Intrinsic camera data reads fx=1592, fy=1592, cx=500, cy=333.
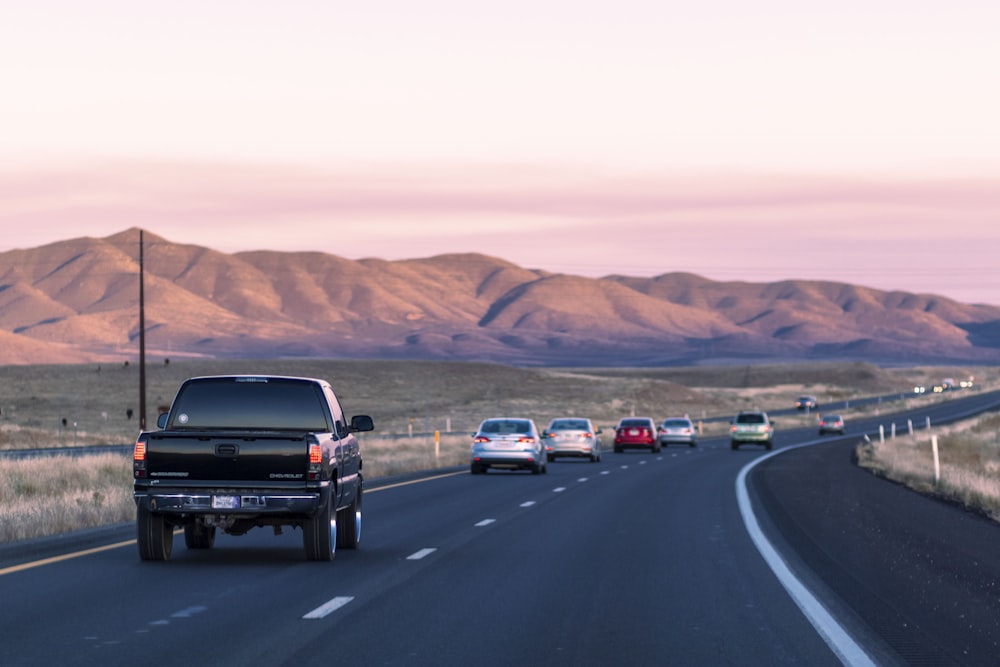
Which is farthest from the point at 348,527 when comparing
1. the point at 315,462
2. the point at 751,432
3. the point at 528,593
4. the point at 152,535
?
the point at 751,432

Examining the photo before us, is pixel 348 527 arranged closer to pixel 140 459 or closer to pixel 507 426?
pixel 140 459

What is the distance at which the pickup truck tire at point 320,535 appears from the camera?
1605 cm

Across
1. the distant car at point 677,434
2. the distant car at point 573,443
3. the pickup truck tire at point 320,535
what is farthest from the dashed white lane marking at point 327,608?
the distant car at point 677,434

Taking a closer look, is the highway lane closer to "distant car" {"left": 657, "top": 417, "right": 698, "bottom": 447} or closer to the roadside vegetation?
the roadside vegetation

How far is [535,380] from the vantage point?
14000cm

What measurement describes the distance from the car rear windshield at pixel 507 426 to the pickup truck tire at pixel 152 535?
77.3 ft

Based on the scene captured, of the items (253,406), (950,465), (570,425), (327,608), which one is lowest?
(950,465)

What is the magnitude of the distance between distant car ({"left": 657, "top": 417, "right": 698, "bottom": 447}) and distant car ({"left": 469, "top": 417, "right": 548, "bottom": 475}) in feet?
82.8

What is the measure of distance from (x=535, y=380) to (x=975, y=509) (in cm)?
11489

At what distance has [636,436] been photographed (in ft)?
192

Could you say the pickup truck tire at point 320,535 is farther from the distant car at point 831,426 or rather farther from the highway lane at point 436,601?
the distant car at point 831,426

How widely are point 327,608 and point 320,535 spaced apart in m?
3.67

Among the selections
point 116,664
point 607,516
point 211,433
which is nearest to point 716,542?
point 607,516

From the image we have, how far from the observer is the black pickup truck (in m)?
15.6
